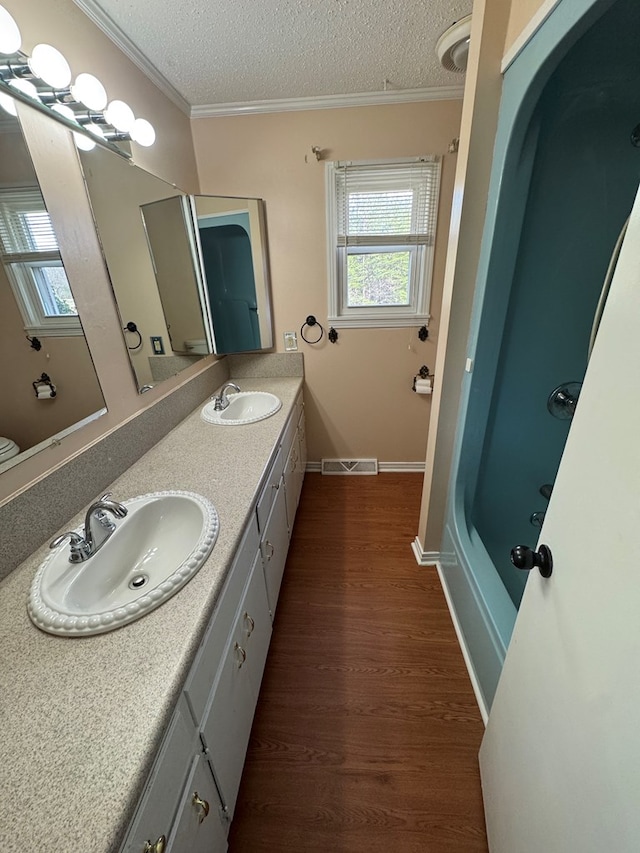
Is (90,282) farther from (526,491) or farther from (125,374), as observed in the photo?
(526,491)

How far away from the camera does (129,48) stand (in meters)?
1.33

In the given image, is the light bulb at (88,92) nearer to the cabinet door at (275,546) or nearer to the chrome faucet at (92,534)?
the chrome faucet at (92,534)

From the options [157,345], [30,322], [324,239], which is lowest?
[157,345]

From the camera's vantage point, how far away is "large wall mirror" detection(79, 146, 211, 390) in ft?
4.02

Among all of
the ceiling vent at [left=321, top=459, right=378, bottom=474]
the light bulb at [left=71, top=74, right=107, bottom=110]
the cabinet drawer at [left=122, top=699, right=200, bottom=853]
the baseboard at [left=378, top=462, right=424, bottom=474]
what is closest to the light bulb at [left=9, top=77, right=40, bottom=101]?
the light bulb at [left=71, top=74, right=107, bottom=110]

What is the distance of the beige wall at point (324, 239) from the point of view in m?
1.83

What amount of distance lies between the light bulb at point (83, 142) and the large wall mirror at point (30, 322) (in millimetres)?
248

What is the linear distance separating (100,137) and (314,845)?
2.36 m

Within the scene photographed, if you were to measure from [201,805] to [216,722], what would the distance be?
0.13 metres

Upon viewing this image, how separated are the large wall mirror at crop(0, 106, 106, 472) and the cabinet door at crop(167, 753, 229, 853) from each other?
0.86 m

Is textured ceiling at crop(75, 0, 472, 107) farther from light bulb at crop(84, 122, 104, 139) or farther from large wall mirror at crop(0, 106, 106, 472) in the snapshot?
large wall mirror at crop(0, 106, 106, 472)

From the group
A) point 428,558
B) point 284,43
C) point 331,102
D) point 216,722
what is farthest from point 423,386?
point 216,722

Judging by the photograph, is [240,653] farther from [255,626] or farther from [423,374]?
[423,374]

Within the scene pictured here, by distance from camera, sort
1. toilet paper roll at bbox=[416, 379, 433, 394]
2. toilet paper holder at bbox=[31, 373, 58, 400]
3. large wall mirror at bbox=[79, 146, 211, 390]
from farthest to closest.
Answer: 1. toilet paper roll at bbox=[416, 379, 433, 394]
2. large wall mirror at bbox=[79, 146, 211, 390]
3. toilet paper holder at bbox=[31, 373, 58, 400]
